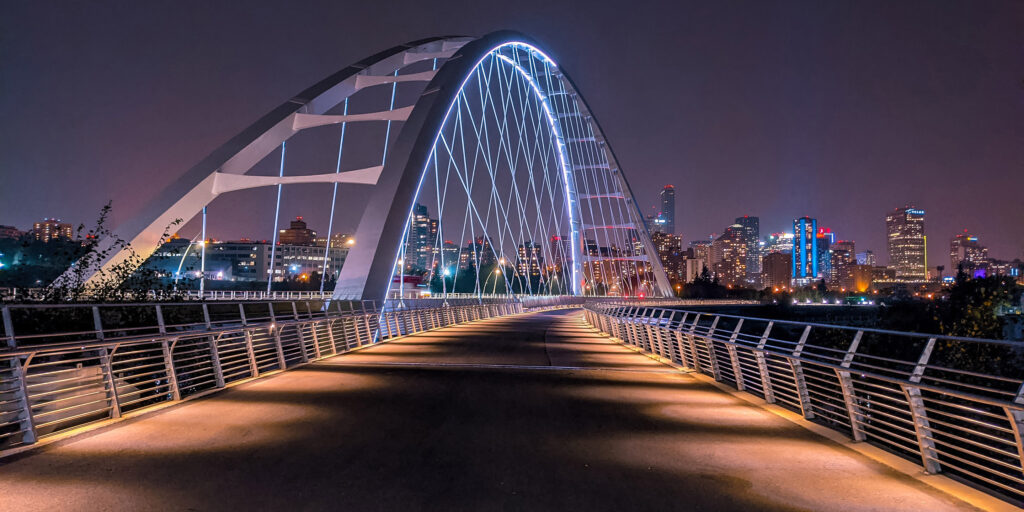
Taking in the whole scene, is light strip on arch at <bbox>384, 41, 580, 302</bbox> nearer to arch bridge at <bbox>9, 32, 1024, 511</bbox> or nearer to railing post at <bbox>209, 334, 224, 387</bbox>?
arch bridge at <bbox>9, 32, 1024, 511</bbox>

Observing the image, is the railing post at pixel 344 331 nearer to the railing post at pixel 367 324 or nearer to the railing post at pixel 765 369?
the railing post at pixel 367 324

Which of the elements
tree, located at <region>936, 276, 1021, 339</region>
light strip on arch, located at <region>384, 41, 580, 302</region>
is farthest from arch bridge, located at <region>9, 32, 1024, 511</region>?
tree, located at <region>936, 276, 1021, 339</region>

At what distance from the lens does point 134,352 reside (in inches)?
380

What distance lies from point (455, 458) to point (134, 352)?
17.0 ft

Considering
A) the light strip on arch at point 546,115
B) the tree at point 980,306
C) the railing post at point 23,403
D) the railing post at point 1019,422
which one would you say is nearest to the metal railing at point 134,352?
the railing post at point 23,403

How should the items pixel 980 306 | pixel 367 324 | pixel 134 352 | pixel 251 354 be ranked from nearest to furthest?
pixel 134 352
pixel 251 354
pixel 367 324
pixel 980 306

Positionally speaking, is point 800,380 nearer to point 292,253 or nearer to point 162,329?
point 162,329

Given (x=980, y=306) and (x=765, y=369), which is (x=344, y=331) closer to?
(x=765, y=369)

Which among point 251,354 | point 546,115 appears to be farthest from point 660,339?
point 546,115

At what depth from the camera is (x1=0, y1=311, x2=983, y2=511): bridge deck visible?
5.32 m

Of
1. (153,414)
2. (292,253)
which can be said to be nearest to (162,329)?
(153,414)

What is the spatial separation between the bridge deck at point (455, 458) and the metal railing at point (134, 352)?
597 mm

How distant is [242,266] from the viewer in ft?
402

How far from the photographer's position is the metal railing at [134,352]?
7.72 m
